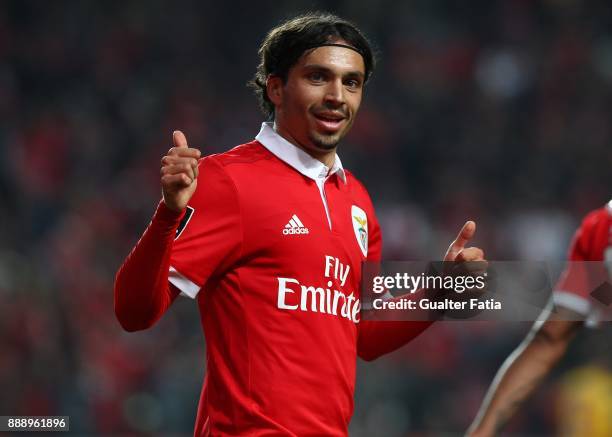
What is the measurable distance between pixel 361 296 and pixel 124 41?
7.95 meters

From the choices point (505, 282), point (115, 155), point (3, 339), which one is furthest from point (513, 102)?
point (505, 282)

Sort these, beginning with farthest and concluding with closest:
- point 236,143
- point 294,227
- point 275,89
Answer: point 236,143 < point 275,89 < point 294,227

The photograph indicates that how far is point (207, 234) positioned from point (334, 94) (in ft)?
1.92

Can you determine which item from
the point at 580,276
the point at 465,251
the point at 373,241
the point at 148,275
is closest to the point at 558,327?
the point at 580,276

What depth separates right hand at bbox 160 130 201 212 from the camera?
260 centimetres

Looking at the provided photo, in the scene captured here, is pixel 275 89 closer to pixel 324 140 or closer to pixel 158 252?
pixel 324 140

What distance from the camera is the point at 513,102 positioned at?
10.3 metres

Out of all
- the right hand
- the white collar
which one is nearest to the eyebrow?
the white collar

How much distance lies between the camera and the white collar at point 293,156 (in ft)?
10.5

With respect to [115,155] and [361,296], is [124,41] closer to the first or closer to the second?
[115,155]

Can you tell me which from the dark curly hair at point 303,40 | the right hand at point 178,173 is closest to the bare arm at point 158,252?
the right hand at point 178,173

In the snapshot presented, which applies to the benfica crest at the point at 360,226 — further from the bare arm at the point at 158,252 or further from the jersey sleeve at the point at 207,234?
the bare arm at the point at 158,252

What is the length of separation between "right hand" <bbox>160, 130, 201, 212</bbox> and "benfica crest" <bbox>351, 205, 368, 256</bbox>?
0.80 metres

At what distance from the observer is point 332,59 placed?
3.17m
